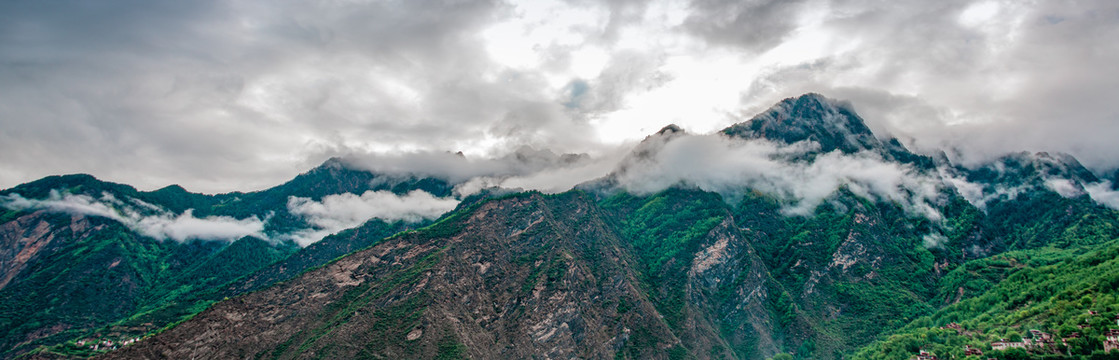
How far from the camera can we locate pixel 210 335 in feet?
584

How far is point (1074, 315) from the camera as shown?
140750mm

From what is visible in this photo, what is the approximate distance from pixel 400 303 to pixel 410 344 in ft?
67.4

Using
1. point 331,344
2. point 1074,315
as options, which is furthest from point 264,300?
point 1074,315

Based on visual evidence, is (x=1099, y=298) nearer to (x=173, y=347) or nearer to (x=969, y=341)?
(x=969, y=341)

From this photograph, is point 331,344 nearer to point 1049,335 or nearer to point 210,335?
point 210,335

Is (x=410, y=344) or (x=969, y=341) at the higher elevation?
(x=410, y=344)

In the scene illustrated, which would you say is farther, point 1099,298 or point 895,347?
point 895,347

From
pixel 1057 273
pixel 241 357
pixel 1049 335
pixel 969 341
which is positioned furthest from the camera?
pixel 1057 273

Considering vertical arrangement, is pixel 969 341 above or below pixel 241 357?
below

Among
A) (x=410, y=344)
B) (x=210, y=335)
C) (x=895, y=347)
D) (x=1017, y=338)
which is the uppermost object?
(x=210, y=335)

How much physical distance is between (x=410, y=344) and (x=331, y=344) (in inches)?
930

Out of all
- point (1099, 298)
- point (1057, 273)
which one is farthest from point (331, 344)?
point (1057, 273)

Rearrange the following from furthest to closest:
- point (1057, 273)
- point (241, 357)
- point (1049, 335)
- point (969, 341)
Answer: point (1057, 273), point (241, 357), point (969, 341), point (1049, 335)

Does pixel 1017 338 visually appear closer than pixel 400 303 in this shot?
Yes
